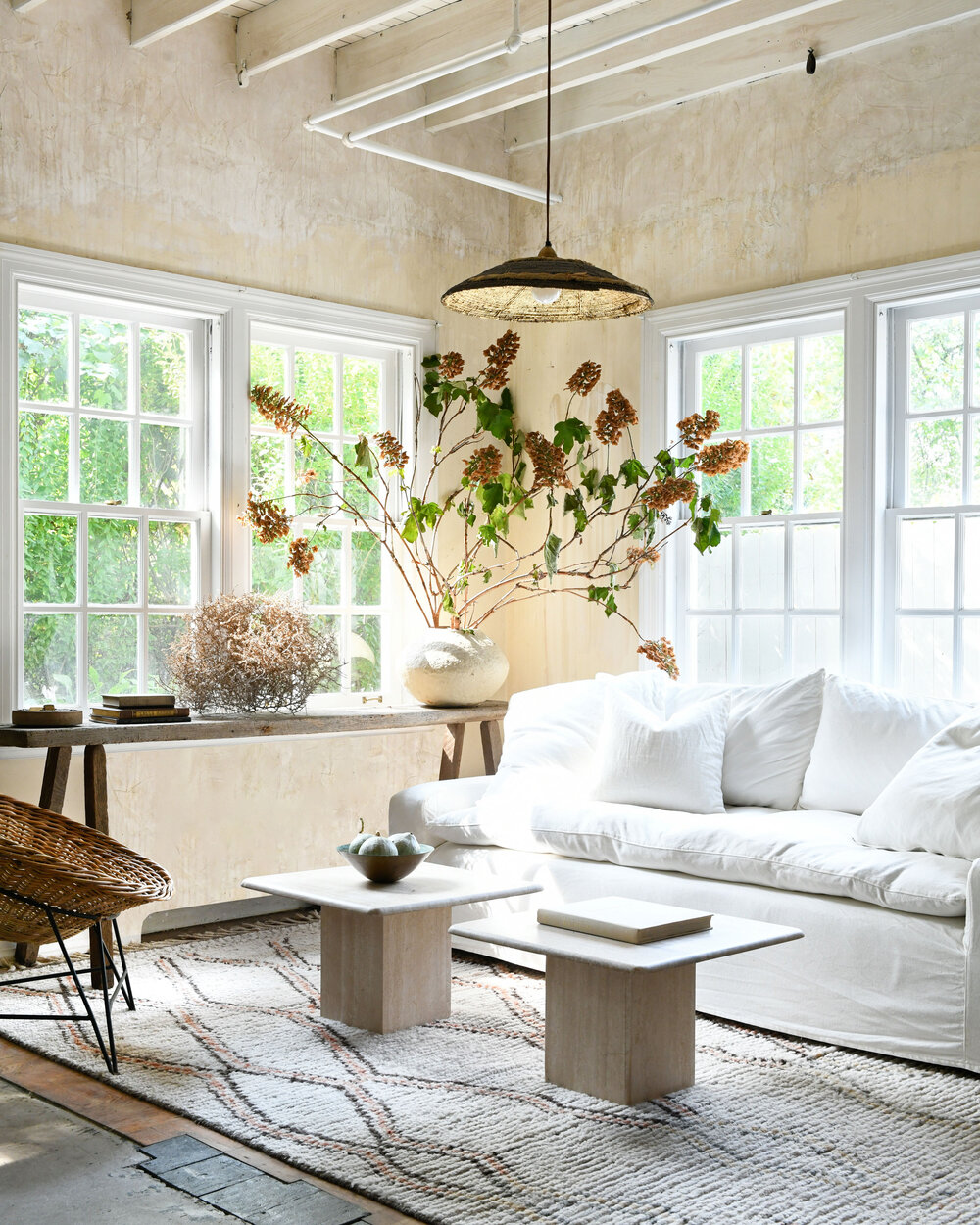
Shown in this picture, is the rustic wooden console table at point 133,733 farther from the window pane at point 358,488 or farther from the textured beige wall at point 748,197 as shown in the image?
the textured beige wall at point 748,197

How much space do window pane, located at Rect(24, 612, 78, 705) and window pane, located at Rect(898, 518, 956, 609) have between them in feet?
9.79

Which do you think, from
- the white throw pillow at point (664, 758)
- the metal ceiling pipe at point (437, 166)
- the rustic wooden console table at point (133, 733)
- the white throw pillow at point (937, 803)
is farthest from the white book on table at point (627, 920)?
the metal ceiling pipe at point (437, 166)

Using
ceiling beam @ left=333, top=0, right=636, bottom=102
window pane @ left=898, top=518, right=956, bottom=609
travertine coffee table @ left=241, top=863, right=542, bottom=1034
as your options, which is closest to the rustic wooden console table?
travertine coffee table @ left=241, top=863, right=542, bottom=1034

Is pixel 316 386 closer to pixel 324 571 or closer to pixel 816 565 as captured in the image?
pixel 324 571

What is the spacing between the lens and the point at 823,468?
4.99 m

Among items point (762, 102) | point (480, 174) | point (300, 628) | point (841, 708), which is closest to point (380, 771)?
point (300, 628)

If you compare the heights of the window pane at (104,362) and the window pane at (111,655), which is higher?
the window pane at (104,362)

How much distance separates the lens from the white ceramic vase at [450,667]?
519 cm

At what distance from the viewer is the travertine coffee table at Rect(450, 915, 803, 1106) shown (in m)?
3.04

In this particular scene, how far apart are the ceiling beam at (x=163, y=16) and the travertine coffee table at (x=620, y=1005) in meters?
3.08

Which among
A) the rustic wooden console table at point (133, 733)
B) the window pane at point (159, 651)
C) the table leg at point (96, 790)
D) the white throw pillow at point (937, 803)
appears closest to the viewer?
the white throw pillow at point (937, 803)

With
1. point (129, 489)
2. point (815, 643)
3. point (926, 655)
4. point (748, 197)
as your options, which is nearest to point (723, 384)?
point (748, 197)

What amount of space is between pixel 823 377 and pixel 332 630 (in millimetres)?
2193

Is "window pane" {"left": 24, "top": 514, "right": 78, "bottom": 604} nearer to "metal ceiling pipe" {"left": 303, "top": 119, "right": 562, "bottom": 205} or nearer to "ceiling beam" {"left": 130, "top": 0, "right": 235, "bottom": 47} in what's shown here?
"ceiling beam" {"left": 130, "top": 0, "right": 235, "bottom": 47}
